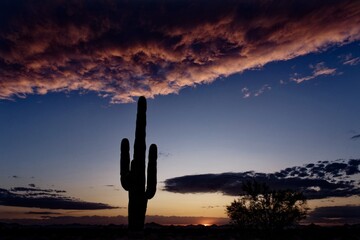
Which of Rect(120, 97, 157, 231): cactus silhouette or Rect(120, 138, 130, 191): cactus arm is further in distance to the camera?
Rect(120, 138, 130, 191): cactus arm

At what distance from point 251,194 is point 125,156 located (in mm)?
8222

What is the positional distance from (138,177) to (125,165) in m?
1.11

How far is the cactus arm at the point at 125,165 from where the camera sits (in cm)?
2531

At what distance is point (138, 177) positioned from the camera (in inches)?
993

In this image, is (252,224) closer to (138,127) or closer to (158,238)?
(158,238)

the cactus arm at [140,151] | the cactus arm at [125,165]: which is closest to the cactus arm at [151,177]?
the cactus arm at [140,151]

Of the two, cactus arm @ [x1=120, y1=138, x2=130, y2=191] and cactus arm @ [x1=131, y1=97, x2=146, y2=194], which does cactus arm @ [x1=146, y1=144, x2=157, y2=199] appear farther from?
cactus arm @ [x1=120, y1=138, x2=130, y2=191]

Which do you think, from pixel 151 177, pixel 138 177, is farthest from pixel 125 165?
pixel 151 177

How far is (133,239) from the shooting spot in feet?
66.8

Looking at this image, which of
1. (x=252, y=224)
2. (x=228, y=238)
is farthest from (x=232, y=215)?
(x=228, y=238)

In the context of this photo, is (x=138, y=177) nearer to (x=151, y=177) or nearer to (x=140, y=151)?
(x=151, y=177)

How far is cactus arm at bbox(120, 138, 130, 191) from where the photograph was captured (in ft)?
83.0

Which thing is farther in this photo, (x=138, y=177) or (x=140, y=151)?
(x=140, y=151)

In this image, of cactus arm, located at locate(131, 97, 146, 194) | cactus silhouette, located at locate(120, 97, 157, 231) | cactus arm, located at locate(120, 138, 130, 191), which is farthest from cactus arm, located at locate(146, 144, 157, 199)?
cactus arm, located at locate(120, 138, 130, 191)
